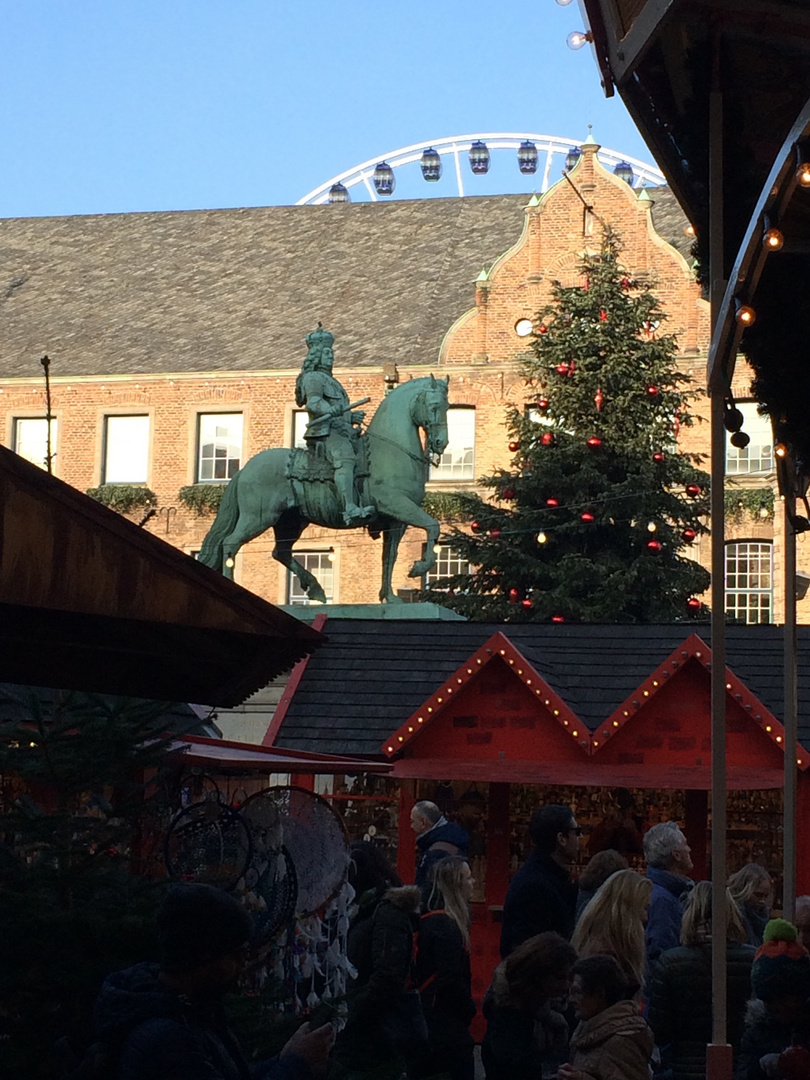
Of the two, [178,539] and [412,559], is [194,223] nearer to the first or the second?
[178,539]

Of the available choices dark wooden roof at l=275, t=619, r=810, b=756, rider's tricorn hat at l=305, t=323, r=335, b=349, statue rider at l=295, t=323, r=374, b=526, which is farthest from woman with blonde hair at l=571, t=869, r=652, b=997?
→ rider's tricorn hat at l=305, t=323, r=335, b=349

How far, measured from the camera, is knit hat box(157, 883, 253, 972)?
372 cm

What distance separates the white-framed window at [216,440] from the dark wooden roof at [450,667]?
991 inches

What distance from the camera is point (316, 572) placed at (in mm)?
40531

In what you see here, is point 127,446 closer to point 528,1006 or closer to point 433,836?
point 433,836

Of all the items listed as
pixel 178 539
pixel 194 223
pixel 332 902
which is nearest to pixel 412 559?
pixel 178 539

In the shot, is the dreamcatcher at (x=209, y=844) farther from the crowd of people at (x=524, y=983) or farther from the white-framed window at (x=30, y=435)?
the white-framed window at (x=30, y=435)

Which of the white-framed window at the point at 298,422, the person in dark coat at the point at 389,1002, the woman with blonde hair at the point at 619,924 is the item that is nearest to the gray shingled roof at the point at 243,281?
the white-framed window at the point at 298,422

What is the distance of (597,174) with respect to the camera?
3894 centimetres

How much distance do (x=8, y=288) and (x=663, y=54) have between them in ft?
132

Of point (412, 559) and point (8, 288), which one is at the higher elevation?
point (8, 288)

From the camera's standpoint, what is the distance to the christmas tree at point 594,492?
2681 cm

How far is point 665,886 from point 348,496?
14370 mm

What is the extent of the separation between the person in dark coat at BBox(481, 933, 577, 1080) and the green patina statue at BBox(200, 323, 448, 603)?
16181 mm
